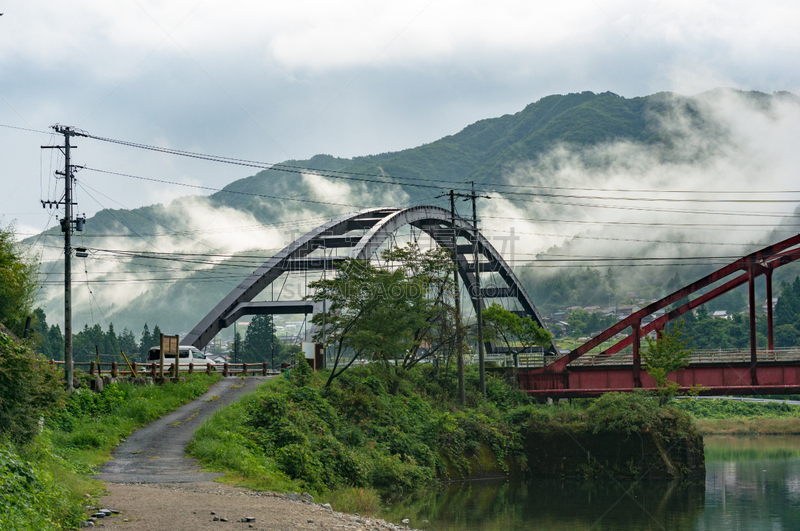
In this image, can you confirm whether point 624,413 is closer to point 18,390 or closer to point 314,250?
point 314,250

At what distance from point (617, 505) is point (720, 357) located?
1650 cm

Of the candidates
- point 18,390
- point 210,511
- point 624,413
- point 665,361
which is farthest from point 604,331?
point 18,390

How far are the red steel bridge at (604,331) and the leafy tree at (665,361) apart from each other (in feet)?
3.14

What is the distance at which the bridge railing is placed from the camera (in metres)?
43.0

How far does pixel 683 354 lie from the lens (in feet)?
146

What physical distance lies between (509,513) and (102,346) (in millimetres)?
102586

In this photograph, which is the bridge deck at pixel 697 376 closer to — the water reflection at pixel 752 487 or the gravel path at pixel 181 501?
the water reflection at pixel 752 487

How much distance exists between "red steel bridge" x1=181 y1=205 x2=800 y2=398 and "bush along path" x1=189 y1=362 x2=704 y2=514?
317cm

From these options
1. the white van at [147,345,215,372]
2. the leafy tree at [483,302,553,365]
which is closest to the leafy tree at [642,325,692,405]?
A: the leafy tree at [483,302,553,365]

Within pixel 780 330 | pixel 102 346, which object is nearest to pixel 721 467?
pixel 780 330

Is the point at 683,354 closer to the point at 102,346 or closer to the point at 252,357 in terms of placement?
the point at 252,357

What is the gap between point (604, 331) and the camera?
46562 millimetres

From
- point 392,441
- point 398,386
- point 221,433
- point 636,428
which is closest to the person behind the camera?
point 221,433

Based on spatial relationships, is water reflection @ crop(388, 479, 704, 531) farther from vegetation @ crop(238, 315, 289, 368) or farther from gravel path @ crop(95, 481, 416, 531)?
vegetation @ crop(238, 315, 289, 368)
